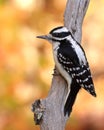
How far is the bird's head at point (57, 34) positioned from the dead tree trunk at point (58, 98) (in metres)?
0.06

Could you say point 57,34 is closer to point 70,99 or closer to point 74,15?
point 74,15

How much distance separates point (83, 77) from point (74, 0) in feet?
1.51

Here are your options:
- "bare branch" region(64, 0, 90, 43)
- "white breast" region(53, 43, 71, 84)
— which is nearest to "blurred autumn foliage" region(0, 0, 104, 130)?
"white breast" region(53, 43, 71, 84)

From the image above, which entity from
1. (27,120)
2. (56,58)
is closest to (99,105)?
(27,120)

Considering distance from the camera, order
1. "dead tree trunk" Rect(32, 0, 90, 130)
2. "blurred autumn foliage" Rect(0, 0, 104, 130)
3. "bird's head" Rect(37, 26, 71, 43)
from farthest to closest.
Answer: "blurred autumn foliage" Rect(0, 0, 104, 130) < "bird's head" Rect(37, 26, 71, 43) < "dead tree trunk" Rect(32, 0, 90, 130)

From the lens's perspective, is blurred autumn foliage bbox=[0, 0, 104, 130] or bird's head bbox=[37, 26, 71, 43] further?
blurred autumn foliage bbox=[0, 0, 104, 130]

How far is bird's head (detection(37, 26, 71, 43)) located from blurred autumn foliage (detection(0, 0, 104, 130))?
2308 millimetres

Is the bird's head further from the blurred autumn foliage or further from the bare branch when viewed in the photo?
the blurred autumn foliage

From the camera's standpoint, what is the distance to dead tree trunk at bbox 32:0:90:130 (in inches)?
198

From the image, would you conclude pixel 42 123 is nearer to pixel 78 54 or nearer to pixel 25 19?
pixel 78 54

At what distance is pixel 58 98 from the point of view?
16.8 feet

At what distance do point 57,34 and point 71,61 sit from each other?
18 cm

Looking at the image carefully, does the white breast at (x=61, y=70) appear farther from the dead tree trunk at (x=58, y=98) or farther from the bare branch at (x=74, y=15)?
the bare branch at (x=74, y=15)

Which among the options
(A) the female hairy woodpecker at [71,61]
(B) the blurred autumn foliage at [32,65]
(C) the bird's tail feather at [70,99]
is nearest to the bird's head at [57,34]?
(A) the female hairy woodpecker at [71,61]
